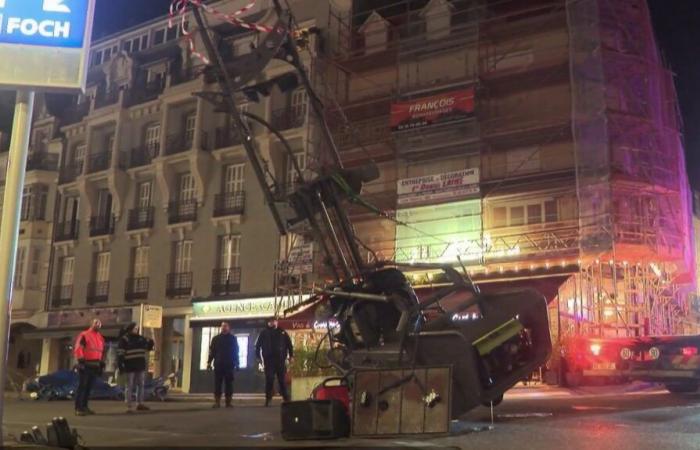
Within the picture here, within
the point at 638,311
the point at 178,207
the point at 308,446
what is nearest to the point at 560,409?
the point at 308,446

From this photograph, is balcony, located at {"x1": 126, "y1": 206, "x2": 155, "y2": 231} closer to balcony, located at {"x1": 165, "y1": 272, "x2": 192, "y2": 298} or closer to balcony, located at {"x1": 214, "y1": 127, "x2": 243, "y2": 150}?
balcony, located at {"x1": 165, "y1": 272, "x2": 192, "y2": 298}

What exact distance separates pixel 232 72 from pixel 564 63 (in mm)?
14815

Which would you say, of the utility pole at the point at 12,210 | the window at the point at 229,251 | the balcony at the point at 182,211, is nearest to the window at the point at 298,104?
the window at the point at 229,251

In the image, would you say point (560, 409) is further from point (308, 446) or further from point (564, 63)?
point (564, 63)

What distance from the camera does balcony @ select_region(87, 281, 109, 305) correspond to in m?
32.5

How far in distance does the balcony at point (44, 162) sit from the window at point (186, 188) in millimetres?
9025

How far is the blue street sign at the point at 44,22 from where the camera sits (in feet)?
22.2

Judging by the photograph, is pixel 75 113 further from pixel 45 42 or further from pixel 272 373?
pixel 45 42

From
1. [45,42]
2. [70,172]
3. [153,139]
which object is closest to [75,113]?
[70,172]

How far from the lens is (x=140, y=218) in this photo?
31.9 meters

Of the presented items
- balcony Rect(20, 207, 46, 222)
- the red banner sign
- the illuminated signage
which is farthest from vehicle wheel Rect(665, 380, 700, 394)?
balcony Rect(20, 207, 46, 222)

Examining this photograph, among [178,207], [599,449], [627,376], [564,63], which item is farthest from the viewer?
[178,207]

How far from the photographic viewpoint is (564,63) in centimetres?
2200

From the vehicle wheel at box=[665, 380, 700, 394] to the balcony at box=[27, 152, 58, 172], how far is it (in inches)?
1228
